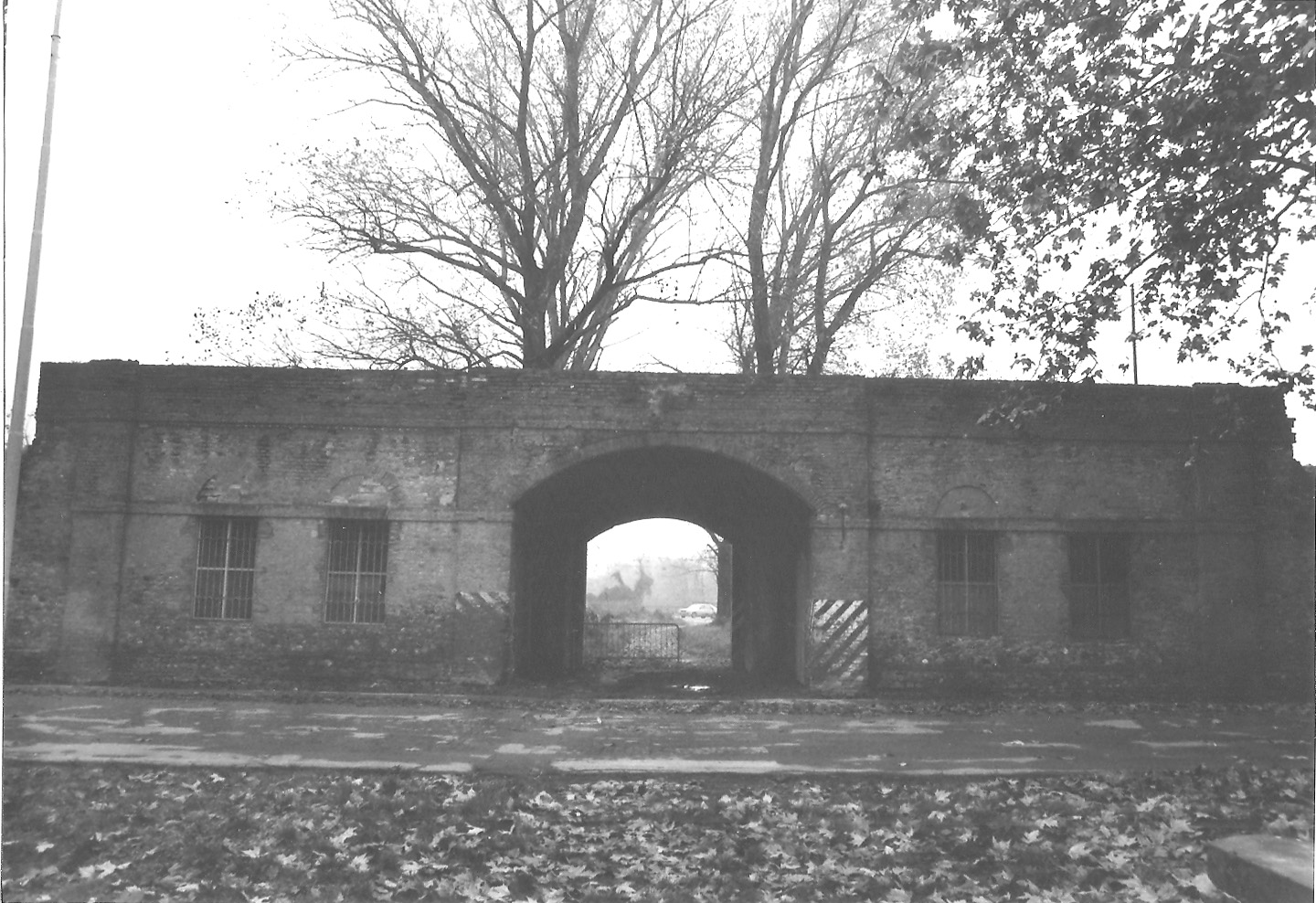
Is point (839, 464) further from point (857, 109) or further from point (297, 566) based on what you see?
point (857, 109)

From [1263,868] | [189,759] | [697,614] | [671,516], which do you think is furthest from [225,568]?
[697,614]

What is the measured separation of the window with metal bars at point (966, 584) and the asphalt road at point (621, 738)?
83.9 inches

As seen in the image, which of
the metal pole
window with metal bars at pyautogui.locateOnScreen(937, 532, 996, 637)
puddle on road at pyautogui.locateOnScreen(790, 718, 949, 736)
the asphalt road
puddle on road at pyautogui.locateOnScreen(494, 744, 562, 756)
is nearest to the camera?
the metal pole

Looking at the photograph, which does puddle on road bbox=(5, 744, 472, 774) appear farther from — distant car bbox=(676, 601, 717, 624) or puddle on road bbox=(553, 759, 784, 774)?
distant car bbox=(676, 601, 717, 624)

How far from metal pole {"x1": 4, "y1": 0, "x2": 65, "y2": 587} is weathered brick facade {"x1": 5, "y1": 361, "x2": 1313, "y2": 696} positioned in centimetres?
996

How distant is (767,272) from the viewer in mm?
24500

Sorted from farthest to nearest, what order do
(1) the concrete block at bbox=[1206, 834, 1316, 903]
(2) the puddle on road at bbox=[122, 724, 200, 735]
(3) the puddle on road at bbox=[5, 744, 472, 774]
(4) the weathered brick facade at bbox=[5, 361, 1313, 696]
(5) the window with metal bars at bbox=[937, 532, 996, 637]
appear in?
(5) the window with metal bars at bbox=[937, 532, 996, 637], (4) the weathered brick facade at bbox=[5, 361, 1313, 696], (2) the puddle on road at bbox=[122, 724, 200, 735], (3) the puddle on road at bbox=[5, 744, 472, 774], (1) the concrete block at bbox=[1206, 834, 1316, 903]

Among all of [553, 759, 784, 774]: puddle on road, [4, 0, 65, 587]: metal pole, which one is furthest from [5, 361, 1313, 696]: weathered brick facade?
[4, 0, 65, 587]: metal pole

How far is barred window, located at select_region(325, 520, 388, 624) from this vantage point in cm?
1617

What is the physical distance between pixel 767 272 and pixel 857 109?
3.94 meters

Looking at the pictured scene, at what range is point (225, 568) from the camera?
53.4 feet

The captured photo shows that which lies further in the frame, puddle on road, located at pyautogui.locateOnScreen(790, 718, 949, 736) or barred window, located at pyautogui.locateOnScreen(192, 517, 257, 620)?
barred window, located at pyautogui.locateOnScreen(192, 517, 257, 620)

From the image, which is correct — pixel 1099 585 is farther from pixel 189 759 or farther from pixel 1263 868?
A: pixel 189 759

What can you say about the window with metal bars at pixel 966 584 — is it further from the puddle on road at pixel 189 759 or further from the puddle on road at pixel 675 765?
the puddle on road at pixel 189 759
